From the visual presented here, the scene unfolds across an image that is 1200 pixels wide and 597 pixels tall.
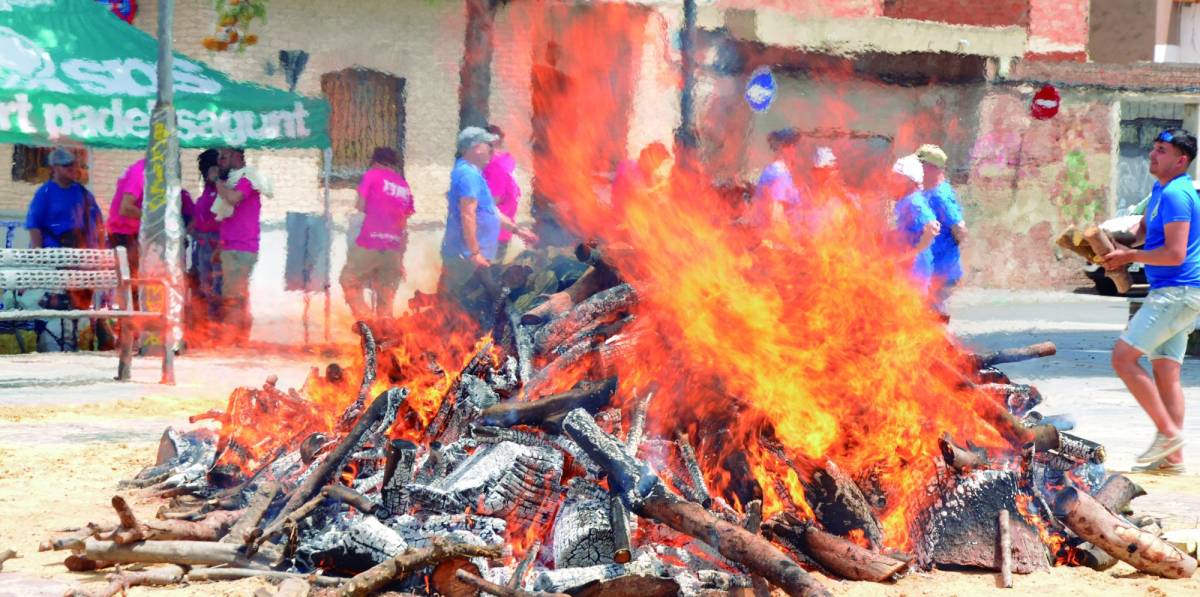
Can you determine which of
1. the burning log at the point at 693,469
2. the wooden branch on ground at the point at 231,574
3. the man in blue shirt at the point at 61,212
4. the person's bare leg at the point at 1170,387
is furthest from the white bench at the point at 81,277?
the person's bare leg at the point at 1170,387

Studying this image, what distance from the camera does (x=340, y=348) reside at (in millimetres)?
14914

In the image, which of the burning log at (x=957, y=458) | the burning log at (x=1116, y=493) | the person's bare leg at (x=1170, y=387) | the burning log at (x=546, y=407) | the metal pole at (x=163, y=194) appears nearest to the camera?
the burning log at (x=957, y=458)

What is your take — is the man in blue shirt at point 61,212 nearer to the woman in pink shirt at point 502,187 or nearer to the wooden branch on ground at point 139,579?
the woman in pink shirt at point 502,187

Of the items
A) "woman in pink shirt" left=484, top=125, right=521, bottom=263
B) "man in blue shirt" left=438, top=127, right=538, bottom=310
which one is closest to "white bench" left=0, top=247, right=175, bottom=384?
"man in blue shirt" left=438, top=127, right=538, bottom=310

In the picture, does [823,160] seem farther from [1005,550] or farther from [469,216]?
[1005,550]

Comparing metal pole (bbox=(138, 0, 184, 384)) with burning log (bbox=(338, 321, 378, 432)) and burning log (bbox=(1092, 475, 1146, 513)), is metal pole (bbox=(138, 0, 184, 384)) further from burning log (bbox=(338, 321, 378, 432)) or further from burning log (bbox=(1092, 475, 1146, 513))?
burning log (bbox=(1092, 475, 1146, 513))

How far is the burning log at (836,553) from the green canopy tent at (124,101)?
8152mm

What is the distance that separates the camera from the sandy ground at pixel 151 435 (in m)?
5.51

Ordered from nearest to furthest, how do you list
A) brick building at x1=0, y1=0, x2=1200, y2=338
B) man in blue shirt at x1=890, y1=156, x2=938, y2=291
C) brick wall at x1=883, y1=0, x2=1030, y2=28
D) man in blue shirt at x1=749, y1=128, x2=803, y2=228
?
1. man in blue shirt at x1=890, y1=156, x2=938, y2=291
2. man in blue shirt at x1=749, y1=128, x2=803, y2=228
3. brick building at x1=0, y1=0, x2=1200, y2=338
4. brick wall at x1=883, y1=0, x2=1030, y2=28

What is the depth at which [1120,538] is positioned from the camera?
5789 millimetres

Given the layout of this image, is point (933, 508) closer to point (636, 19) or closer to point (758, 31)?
point (636, 19)

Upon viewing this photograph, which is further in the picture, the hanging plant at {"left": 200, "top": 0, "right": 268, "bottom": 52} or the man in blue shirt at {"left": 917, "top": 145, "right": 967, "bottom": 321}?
the hanging plant at {"left": 200, "top": 0, "right": 268, "bottom": 52}

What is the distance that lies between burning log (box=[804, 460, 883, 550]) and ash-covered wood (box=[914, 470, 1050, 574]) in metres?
0.24

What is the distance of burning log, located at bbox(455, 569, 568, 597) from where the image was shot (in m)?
4.79
